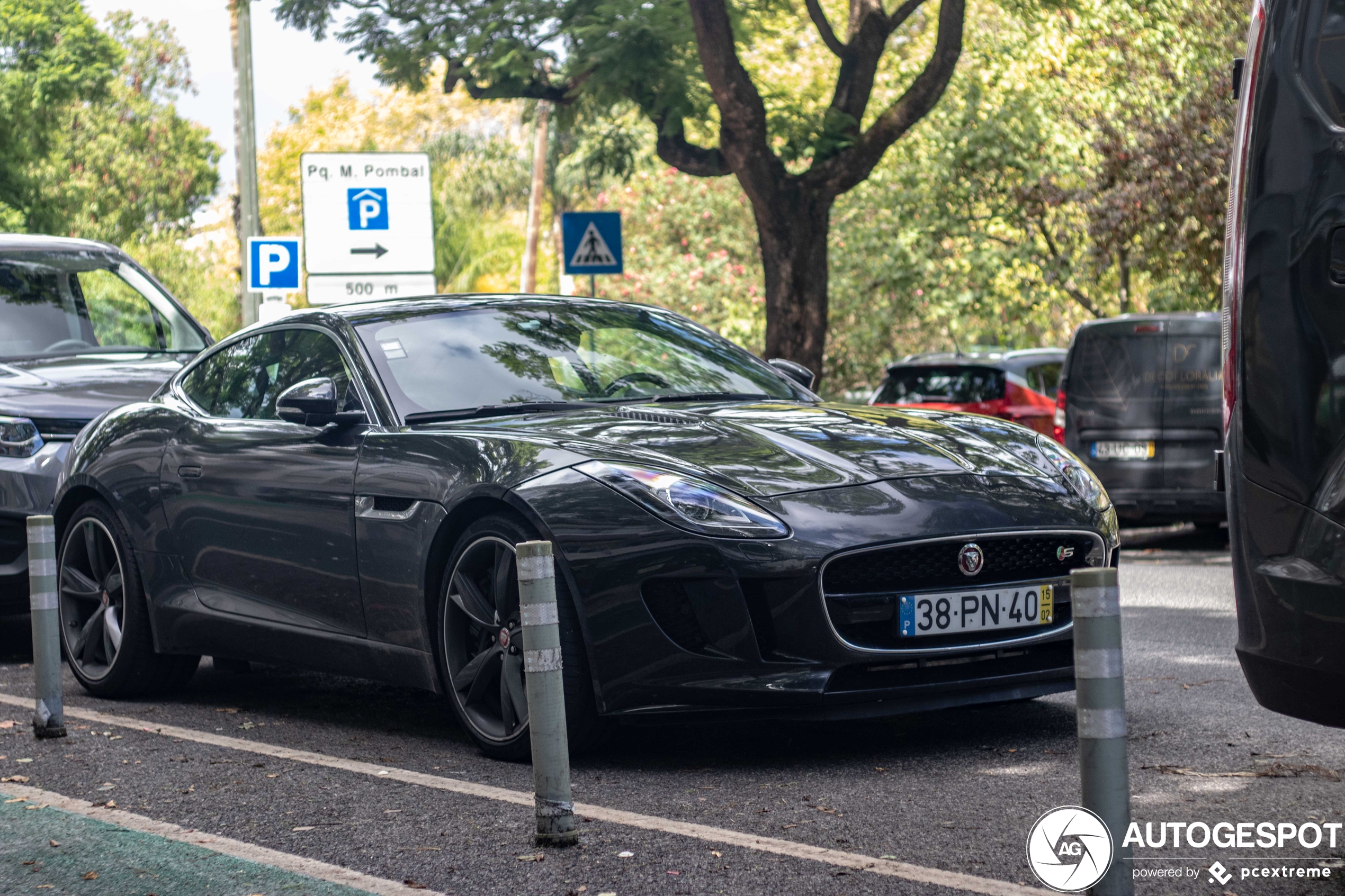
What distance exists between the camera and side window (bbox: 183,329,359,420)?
6.57m

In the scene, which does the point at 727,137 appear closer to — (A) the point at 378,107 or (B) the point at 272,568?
(B) the point at 272,568

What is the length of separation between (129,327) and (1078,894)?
7.72 m

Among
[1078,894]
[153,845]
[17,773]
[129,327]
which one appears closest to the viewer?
[1078,894]

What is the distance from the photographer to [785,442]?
5559 millimetres

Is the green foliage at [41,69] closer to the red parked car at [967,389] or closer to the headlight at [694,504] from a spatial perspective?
the red parked car at [967,389]

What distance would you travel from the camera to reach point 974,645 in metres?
5.29

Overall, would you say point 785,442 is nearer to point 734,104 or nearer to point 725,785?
point 725,785

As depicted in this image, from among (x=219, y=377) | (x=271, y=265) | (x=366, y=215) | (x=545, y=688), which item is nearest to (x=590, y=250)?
(x=366, y=215)

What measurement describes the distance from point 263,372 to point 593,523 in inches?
89.2

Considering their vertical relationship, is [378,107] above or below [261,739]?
above

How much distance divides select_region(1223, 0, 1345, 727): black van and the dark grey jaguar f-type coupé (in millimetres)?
1414

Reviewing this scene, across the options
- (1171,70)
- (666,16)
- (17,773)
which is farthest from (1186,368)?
(1171,70)

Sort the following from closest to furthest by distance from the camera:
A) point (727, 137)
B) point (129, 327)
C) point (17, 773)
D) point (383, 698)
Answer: point (17, 773), point (383, 698), point (129, 327), point (727, 137)

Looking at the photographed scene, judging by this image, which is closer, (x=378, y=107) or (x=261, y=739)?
(x=261, y=739)
